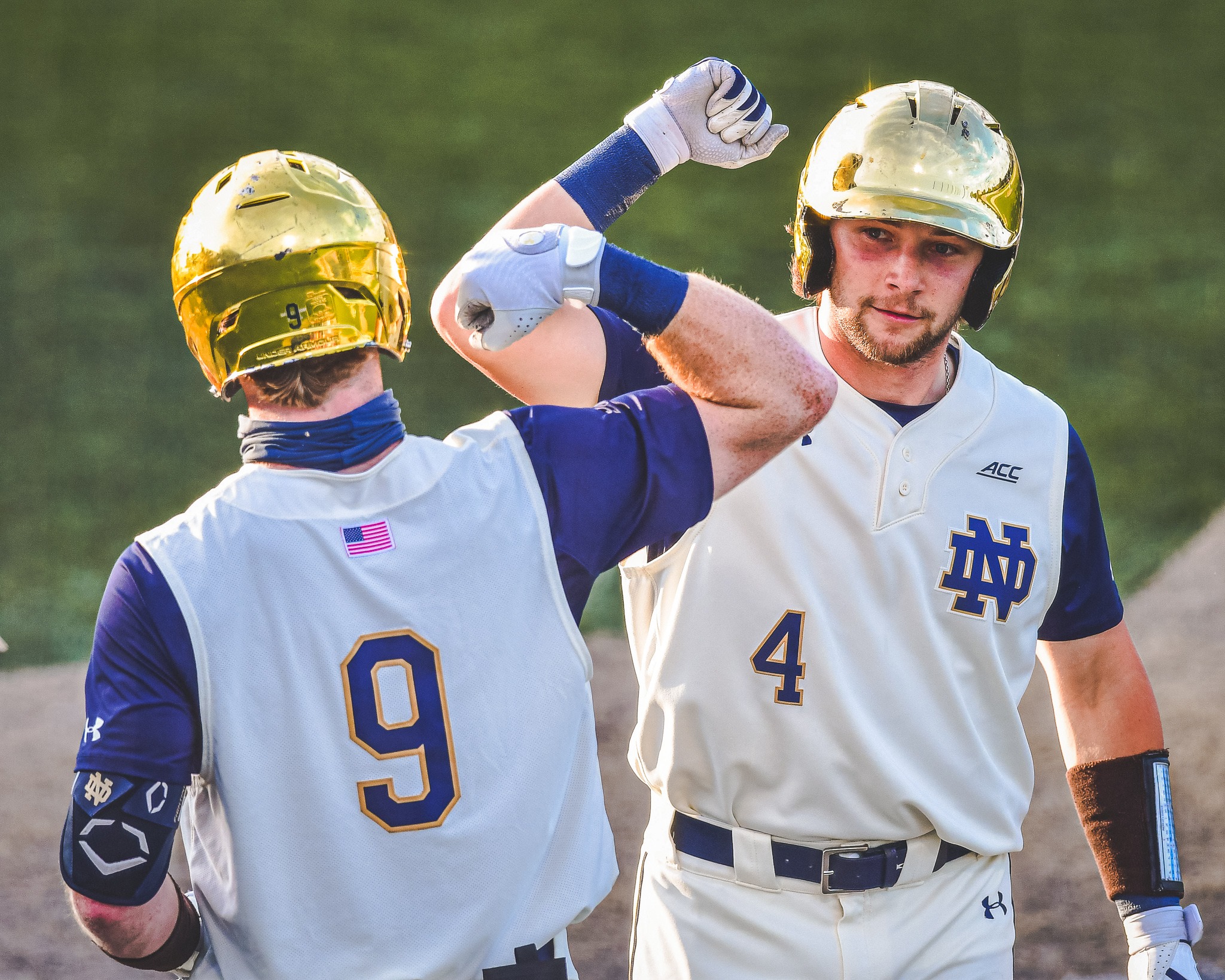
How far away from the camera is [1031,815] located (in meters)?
4.15

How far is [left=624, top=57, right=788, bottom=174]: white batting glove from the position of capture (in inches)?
89.4

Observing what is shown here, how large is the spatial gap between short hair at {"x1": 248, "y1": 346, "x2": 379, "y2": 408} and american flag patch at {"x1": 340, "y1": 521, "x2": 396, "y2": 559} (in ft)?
0.55

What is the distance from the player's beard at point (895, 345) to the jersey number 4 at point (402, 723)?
1063 millimetres

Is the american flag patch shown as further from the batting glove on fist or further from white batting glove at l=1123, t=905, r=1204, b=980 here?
white batting glove at l=1123, t=905, r=1204, b=980

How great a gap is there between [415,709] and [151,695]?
0.92 feet

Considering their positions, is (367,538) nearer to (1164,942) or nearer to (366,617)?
(366,617)

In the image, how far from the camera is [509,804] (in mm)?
1577

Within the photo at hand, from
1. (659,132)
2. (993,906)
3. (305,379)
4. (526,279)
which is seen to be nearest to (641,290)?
(526,279)

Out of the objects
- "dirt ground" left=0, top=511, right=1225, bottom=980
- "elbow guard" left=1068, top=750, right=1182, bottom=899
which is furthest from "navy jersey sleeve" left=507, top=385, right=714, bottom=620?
"dirt ground" left=0, top=511, right=1225, bottom=980

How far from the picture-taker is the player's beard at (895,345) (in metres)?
2.28

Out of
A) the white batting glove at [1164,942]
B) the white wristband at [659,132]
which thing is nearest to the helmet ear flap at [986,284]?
the white wristband at [659,132]

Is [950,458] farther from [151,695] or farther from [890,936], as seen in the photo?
[151,695]

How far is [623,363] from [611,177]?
0.98ft

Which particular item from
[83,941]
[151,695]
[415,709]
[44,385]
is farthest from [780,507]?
[44,385]
